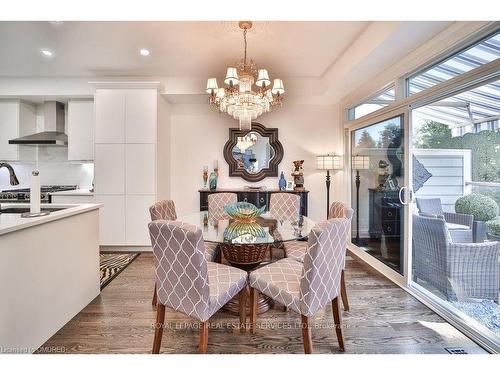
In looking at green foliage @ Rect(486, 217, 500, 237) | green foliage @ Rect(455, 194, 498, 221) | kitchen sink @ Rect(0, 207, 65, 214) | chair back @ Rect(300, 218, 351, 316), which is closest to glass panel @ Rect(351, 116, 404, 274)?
green foliage @ Rect(455, 194, 498, 221)

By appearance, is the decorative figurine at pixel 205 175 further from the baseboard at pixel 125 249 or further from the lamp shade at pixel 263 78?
the lamp shade at pixel 263 78

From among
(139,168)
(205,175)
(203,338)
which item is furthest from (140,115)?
(203,338)

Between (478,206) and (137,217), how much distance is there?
413 cm

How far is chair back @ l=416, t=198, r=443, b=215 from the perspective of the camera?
2.50m

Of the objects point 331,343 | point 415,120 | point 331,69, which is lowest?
point 331,343

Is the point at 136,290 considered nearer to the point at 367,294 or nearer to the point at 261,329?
the point at 261,329

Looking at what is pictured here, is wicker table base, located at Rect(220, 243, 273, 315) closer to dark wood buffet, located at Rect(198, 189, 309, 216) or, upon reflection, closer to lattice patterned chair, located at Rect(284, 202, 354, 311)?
lattice patterned chair, located at Rect(284, 202, 354, 311)

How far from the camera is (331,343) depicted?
185cm

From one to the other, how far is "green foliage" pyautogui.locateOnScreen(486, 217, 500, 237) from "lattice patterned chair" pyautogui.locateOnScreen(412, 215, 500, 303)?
0.29 ft

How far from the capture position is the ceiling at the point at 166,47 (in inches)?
102

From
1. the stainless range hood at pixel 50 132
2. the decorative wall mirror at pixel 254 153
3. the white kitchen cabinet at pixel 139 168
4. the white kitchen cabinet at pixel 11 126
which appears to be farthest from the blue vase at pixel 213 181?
the white kitchen cabinet at pixel 11 126

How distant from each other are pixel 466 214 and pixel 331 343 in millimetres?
1650

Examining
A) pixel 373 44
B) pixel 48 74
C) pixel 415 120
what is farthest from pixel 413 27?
pixel 48 74

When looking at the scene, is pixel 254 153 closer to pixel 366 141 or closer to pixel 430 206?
pixel 366 141
